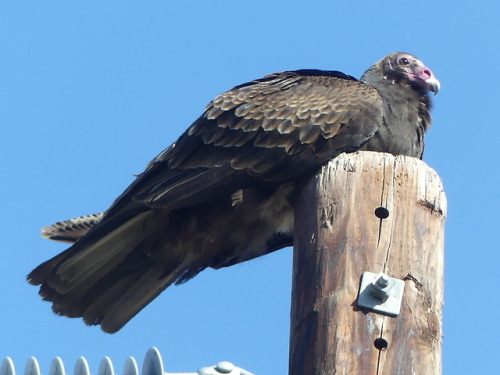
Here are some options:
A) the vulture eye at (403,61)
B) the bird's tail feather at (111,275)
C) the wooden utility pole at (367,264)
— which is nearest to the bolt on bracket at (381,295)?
the wooden utility pole at (367,264)

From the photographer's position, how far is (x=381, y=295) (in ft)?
14.9

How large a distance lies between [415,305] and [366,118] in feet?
6.63

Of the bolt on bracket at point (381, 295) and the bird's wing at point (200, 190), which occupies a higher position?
the bird's wing at point (200, 190)

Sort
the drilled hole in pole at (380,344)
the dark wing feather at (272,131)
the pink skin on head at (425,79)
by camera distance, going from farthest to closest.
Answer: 1. the pink skin on head at (425,79)
2. the dark wing feather at (272,131)
3. the drilled hole in pole at (380,344)

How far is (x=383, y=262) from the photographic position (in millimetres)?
4699

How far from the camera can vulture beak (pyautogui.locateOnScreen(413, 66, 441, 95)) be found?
7555 millimetres

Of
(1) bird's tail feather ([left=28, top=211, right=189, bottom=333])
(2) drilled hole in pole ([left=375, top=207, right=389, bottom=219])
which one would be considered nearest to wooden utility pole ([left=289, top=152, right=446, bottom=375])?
(2) drilled hole in pole ([left=375, top=207, right=389, bottom=219])

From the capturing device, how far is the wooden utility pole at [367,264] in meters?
4.46

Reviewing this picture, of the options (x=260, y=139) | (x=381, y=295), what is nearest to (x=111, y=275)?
(x=260, y=139)

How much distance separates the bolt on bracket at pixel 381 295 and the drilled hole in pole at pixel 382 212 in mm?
355

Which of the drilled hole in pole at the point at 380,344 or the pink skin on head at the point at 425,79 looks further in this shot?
the pink skin on head at the point at 425,79

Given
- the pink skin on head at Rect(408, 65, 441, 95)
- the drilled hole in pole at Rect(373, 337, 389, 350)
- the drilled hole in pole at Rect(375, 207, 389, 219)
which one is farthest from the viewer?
the pink skin on head at Rect(408, 65, 441, 95)

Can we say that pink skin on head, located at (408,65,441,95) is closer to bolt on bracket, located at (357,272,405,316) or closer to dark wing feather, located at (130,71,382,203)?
dark wing feather, located at (130,71,382,203)

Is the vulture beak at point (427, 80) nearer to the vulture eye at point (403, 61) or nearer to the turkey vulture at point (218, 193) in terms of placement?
the vulture eye at point (403, 61)
